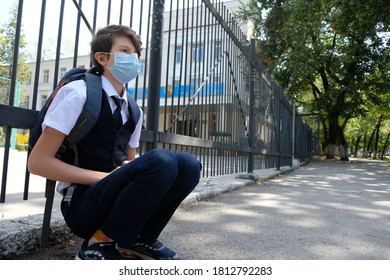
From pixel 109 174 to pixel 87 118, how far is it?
297mm

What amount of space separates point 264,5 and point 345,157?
10.3 meters

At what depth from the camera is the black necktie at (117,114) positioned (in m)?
1.86

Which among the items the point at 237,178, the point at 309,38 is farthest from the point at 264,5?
the point at 237,178

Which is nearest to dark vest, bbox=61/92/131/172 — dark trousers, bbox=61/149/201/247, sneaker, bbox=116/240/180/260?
dark trousers, bbox=61/149/201/247

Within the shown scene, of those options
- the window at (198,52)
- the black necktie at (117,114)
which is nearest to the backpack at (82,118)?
the black necktie at (117,114)

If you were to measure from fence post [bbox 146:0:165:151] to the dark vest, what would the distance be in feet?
4.36

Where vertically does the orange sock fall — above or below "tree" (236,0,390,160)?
below

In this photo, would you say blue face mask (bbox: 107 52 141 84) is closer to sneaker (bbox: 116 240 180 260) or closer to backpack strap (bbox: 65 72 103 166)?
backpack strap (bbox: 65 72 103 166)

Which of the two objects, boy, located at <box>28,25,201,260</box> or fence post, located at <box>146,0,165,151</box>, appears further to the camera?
fence post, located at <box>146,0,165,151</box>

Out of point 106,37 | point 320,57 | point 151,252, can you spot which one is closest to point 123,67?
point 106,37

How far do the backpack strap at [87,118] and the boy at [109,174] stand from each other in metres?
0.03

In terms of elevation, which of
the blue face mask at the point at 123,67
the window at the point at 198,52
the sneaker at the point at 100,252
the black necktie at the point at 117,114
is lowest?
the sneaker at the point at 100,252

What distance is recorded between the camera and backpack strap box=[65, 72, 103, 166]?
166 cm

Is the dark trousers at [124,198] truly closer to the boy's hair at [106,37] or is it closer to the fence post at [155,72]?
→ the boy's hair at [106,37]
